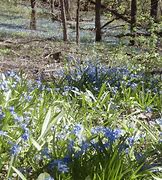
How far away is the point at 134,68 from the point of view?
7.47m

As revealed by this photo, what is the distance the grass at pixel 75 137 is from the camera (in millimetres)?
2930

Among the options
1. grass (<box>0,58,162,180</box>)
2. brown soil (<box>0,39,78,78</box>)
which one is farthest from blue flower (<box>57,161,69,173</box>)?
brown soil (<box>0,39,78,78</box>)

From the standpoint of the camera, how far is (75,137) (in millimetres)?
3457

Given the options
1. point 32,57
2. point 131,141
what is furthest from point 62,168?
point 32,57

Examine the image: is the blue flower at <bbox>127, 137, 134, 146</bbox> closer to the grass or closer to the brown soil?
the grass

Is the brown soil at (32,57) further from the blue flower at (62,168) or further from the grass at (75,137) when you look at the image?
the blue flower at (62,168)

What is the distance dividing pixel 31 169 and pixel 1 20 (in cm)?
1978

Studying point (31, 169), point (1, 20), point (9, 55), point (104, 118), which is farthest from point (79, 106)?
point (1, 20)

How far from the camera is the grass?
2.93 meters

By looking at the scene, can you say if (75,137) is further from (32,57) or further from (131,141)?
(32,57)

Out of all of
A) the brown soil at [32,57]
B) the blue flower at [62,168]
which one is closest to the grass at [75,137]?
the blue flower at [62,168]

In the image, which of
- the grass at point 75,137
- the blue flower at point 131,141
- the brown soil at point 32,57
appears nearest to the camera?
the grass at point 75,137

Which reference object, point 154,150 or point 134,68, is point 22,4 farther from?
point 154,150

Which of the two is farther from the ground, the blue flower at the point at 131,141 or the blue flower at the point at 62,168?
the blue flower at the point at 62,168
